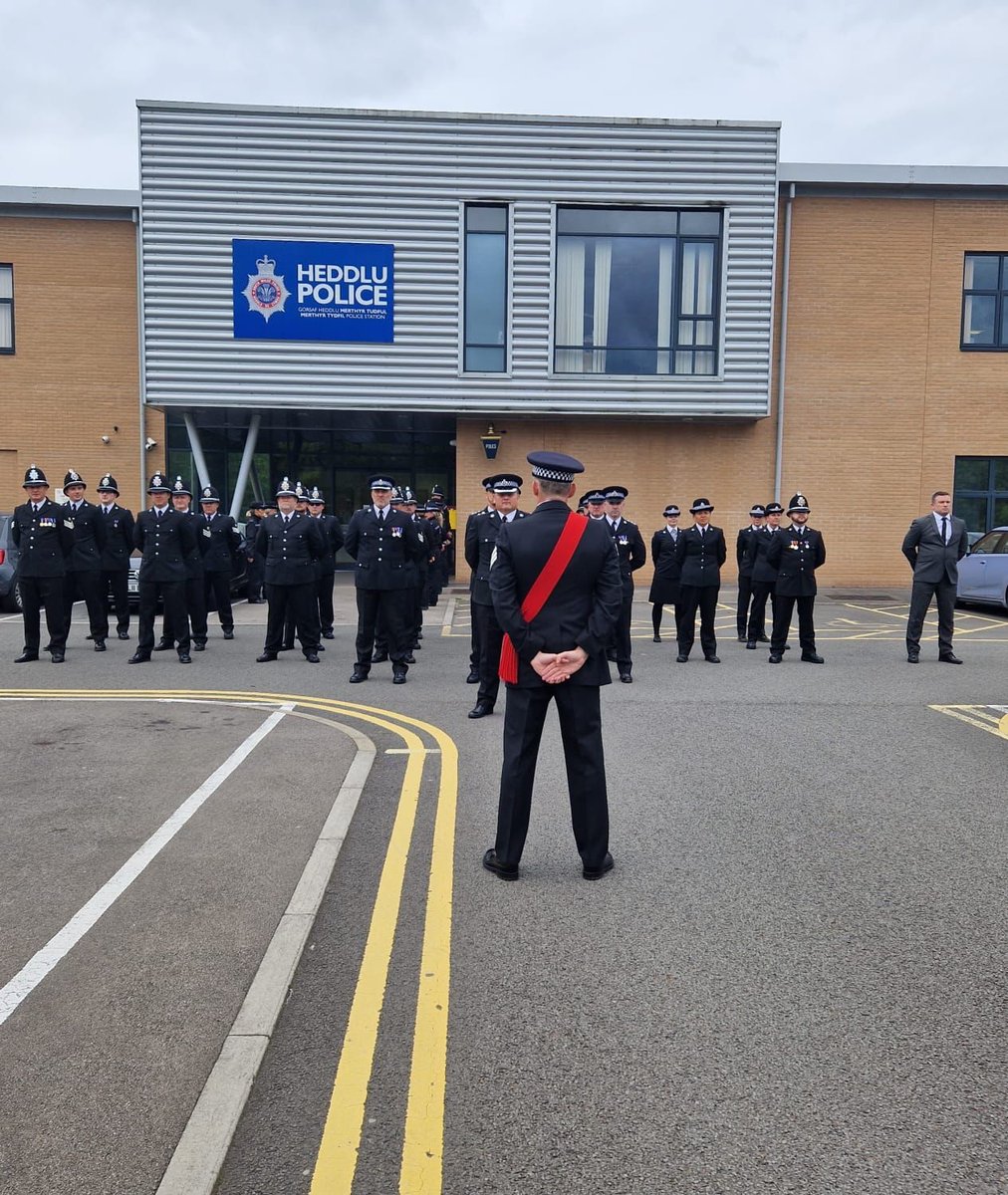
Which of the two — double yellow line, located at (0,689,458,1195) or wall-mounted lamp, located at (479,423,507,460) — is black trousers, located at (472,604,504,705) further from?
wall-mounted lamp, located at (479,423,507,460)

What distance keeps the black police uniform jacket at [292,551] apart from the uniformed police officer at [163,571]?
103 centimetres

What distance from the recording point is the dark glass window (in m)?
22.2

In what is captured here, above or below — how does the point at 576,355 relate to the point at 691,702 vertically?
above

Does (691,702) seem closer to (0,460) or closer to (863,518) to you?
(863,518)

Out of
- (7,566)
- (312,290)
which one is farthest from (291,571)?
(312,290)

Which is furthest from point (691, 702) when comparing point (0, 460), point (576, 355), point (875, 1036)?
point (0, 460)

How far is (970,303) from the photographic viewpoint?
23.2m

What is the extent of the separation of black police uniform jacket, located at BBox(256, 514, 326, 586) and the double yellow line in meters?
5.70

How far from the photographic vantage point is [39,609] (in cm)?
1186

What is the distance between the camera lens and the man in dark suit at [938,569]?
493 inches

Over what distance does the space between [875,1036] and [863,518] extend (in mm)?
21247

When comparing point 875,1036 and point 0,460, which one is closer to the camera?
point 875,1036

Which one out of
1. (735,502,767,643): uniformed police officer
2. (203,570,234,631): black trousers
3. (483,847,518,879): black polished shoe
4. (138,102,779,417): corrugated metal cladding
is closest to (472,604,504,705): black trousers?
(483,847,518,879): black polished shoe

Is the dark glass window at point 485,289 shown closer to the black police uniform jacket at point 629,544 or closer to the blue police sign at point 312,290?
the blue police sign at point 312,290
